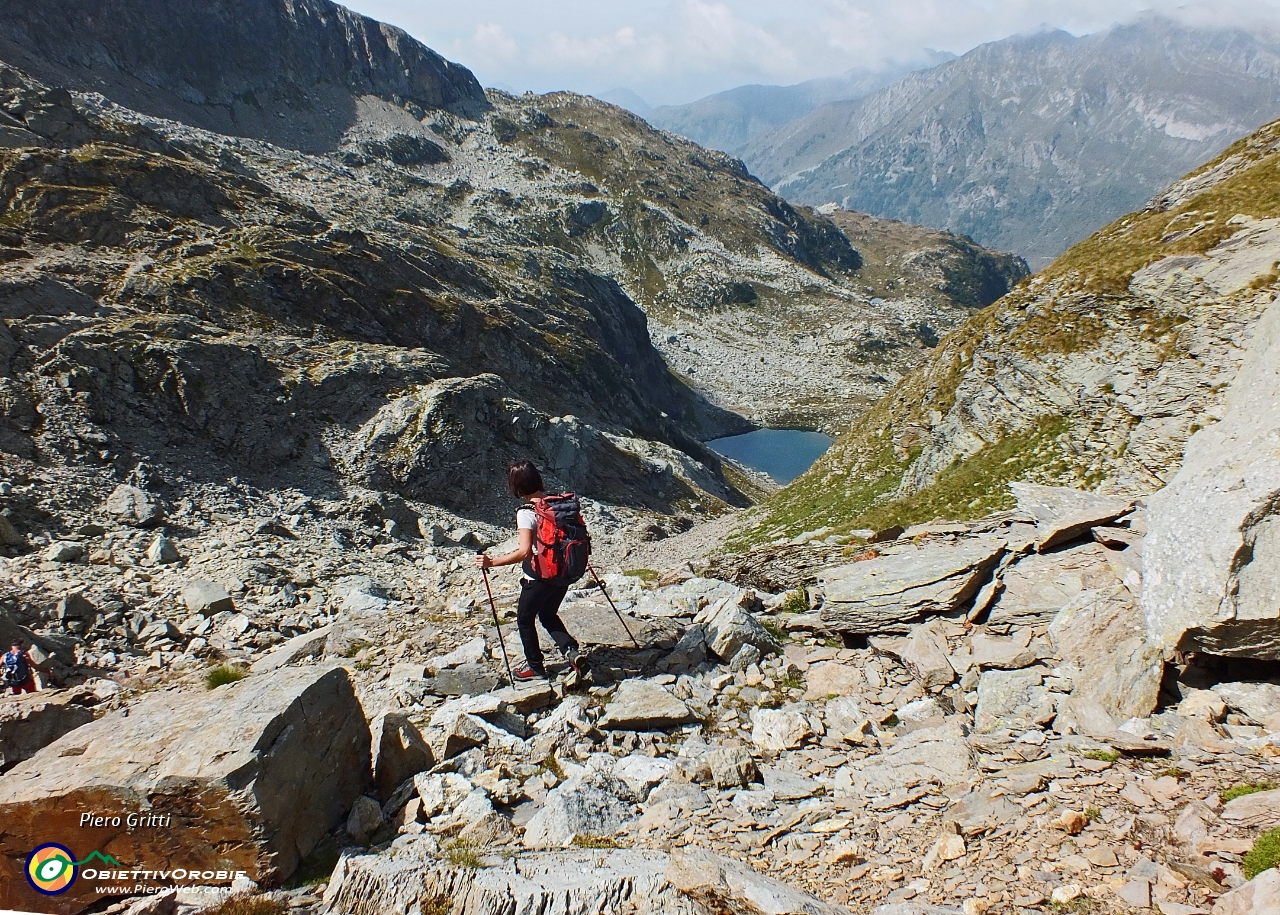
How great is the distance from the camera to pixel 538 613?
995cm

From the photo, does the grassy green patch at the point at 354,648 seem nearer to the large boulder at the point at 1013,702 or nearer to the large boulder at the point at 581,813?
the large boulder at the point at 581,813

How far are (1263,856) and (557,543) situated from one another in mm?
7575

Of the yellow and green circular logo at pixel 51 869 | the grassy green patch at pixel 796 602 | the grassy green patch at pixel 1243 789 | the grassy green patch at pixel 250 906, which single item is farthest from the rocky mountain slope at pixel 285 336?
the grassy green patch at pixel 1243 789

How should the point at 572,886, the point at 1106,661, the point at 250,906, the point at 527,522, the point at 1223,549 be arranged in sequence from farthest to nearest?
1. the point at 527,522
2. the point at 1106,661
3. the point at 1223,549
4. the point at 250,906
5. the point at 572,886

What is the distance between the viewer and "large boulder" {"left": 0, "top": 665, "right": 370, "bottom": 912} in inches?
227

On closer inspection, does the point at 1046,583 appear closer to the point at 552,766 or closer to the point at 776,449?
the point at 552,766

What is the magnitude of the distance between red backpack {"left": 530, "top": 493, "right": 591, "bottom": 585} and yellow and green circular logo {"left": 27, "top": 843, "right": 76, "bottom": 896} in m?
5.59

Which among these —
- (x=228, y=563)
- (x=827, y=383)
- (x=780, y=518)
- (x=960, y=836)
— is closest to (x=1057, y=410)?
(x=780, y=518)

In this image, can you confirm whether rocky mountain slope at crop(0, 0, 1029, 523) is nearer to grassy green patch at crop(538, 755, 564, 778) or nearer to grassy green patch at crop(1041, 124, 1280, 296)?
grassy green patch at crop(538, 755, 564, 778)

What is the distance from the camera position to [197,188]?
4684cm

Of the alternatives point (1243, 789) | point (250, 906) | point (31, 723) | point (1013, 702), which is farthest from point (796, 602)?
point (31, 723)

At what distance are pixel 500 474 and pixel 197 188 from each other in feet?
110

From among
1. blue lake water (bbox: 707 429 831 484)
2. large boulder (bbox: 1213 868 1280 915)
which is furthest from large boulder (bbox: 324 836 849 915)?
blue lake water (bbox: 707 429 831 484)

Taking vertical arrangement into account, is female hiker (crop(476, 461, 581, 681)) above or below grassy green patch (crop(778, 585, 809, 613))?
above
